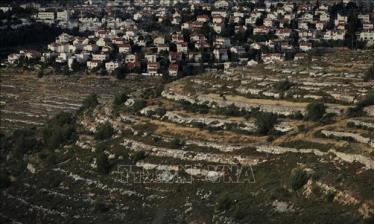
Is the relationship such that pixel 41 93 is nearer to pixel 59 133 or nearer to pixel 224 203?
pixel 59 133

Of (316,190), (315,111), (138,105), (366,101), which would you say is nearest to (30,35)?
(138,105)

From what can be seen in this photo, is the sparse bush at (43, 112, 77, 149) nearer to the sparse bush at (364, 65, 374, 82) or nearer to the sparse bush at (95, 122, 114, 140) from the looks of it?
the sparse bush at (95, 122, 114, 140)

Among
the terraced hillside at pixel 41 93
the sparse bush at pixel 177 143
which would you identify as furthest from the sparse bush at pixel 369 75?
the terraced hillside at pixel 41 93

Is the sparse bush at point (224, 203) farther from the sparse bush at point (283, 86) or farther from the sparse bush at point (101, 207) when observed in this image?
the sparse bush at point (283, 86)

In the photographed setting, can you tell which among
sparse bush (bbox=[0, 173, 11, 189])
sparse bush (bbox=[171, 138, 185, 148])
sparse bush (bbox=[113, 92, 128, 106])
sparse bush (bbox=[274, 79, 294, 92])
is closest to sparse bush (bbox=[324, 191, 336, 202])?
sparse bush (bbox=[171, 138, 185, 148])

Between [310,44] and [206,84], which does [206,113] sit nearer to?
[206,84]

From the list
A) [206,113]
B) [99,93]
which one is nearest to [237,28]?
[99,93]

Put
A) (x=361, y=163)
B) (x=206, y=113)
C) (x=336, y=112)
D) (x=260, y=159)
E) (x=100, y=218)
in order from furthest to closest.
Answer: (x=206, y=113) < (x=336, y=112) < (x=260, y=159) < (x=100, y=218) < (x=361, y=163)
